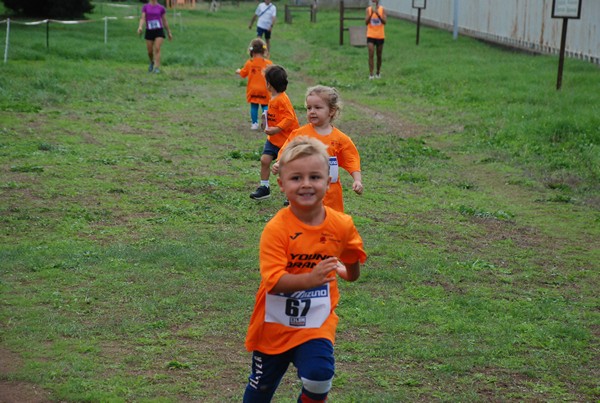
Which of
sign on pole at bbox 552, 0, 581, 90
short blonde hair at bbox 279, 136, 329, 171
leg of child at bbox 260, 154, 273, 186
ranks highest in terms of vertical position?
sign on pole at bbox 552, 0, 581, 90

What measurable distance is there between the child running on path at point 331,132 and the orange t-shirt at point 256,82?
7385 mm

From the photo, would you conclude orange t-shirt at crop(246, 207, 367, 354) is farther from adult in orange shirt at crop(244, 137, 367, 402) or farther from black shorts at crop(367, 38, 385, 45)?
black shorts at crop(367, 38, 385, 45)

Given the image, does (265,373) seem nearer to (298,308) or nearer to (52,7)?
(298,308)

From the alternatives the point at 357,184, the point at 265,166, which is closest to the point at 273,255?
the point at 357,184

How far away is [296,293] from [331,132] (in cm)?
353

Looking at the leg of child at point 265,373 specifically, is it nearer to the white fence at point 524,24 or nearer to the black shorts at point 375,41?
the black shorts at point 375,41

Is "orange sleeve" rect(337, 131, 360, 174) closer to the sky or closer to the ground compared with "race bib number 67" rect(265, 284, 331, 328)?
closer to the sky

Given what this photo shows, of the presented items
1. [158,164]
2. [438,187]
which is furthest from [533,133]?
[158,164]

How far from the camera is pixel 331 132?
7688 millimetres

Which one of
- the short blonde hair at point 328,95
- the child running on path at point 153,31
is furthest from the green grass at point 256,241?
the child running on path at point 153,31

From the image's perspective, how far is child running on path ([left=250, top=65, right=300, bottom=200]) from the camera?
10.5 m

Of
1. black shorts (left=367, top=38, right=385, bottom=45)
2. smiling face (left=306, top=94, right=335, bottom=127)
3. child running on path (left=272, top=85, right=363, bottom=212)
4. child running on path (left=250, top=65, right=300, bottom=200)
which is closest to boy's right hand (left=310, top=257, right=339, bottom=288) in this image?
child running on path (left=272, top=85, right=363, bottom=212)

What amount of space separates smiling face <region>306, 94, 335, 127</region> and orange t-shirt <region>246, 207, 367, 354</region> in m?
3.20

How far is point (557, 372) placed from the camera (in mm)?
5973
